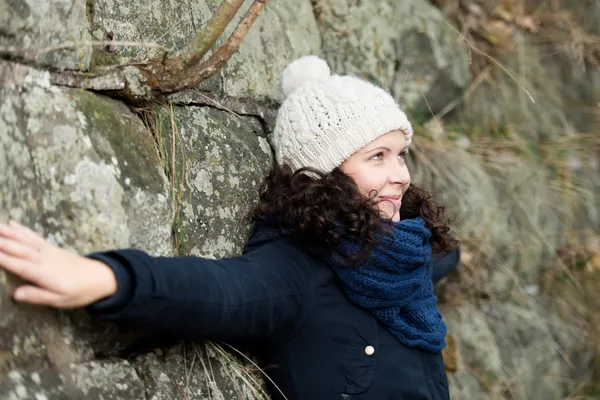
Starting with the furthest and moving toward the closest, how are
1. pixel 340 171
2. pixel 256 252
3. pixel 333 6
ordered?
pixel 333 6, pixel 340 171, pixel 256 252

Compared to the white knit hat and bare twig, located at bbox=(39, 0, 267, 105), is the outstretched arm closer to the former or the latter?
the white knit hat

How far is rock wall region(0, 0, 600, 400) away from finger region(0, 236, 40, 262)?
3.1 inches

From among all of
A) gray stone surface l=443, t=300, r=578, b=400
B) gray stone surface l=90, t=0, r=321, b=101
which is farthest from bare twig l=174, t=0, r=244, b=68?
gray stone surface l=443, t=300, r=578, b=400

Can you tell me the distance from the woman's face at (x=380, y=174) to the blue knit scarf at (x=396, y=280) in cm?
10

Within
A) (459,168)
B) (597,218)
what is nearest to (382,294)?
(459,168)

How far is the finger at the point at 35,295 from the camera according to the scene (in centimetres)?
143

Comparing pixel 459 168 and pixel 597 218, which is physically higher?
pixel 459 168

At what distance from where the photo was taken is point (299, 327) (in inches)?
79.7

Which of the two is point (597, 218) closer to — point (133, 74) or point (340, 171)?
point (340, 171)

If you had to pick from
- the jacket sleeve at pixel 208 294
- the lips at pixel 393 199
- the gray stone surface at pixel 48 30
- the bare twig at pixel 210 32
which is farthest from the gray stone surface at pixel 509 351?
the gray stone surface at pixel 48 30

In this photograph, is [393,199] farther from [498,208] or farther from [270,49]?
[498,208]

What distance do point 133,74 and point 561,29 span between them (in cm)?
319

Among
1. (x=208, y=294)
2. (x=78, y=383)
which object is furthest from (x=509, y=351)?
(x=78, y=383)

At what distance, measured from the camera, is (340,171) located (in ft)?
7.21
